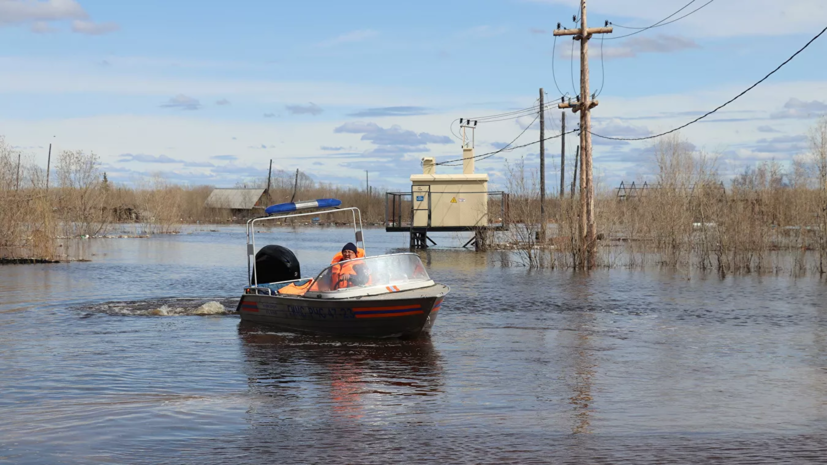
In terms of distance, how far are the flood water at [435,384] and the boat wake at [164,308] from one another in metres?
0.08

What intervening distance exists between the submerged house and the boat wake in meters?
86.6

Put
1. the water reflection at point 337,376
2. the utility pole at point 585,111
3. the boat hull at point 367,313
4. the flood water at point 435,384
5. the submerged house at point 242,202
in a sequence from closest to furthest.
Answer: the flood water at point 435,384
the water reflection at point 337,376
the boat hull at point 367,313
the utility pole at point 585,111
the submerged house at point 242,202

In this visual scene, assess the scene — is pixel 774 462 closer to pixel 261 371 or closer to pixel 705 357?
pixel 705 357

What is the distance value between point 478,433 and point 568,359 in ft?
17.9

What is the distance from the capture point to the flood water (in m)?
9.38

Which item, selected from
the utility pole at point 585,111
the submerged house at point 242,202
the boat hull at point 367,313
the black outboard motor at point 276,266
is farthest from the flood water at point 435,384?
the submerged house at point 242,202

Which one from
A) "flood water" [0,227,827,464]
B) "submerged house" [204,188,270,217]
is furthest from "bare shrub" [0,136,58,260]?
"submerged house" [204,188,270,217]

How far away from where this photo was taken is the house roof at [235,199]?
111125 millimetres

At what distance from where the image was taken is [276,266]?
800 inches

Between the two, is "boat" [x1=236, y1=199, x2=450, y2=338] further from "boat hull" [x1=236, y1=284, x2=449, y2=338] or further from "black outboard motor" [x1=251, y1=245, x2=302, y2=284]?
"black outboard motor" [x1=251, y1=245, x2=302, y2=284]

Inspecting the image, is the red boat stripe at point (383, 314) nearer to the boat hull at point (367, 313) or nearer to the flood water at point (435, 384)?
the boat hull at point (367, 313)

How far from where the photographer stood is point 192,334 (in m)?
18.0

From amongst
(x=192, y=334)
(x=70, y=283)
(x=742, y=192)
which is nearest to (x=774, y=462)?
(x=192, y=334)

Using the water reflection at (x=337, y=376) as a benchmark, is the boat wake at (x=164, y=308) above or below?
above
